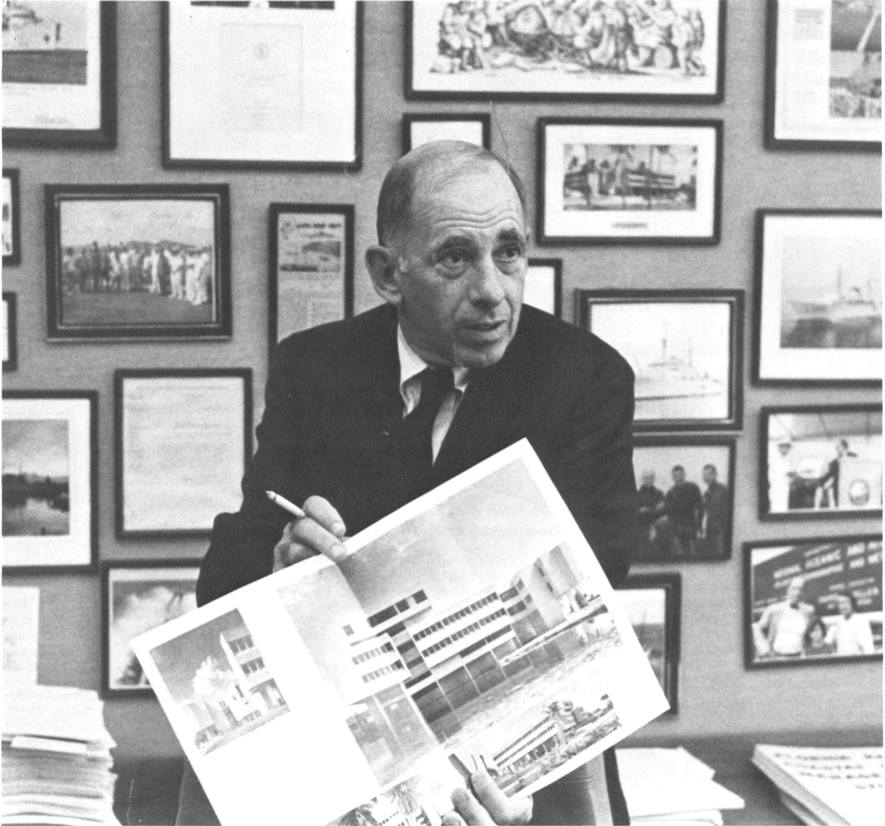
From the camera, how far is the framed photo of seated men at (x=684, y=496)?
65.2 inches

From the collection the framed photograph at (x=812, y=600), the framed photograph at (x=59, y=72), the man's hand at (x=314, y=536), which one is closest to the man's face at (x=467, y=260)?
the man's hand at (x=314, y=536)

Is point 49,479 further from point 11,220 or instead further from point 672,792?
point 672,792

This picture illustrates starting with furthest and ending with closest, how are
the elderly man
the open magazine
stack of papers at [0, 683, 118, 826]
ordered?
1. stack of papers at [0, 683, 118, 826]
2. the elderly man
3. the open magazine

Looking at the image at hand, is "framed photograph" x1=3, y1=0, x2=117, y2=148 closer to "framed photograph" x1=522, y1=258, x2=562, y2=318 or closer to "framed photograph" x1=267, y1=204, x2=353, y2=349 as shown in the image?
"framed photograph" x1=267, y1=204, x2=353, y2=349

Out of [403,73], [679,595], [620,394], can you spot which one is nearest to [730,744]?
[679,595]

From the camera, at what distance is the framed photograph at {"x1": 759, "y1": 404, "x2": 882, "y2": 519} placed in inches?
66.2

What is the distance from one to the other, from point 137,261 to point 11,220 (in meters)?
0.16

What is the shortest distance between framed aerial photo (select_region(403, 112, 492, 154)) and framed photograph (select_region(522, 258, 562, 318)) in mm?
175

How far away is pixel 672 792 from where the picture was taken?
1.58 metres

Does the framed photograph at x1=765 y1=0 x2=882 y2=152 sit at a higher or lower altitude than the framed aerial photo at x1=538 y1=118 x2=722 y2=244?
higher

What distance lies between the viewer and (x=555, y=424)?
53.9 inches

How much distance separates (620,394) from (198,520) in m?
0.59

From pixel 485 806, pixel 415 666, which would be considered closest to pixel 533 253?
pixel 415 666

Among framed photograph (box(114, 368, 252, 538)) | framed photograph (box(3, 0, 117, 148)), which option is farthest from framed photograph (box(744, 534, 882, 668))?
framed photograph (box(3, 0, 117, 148))
